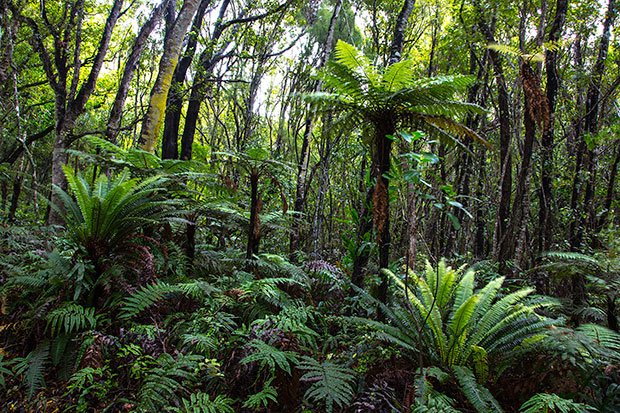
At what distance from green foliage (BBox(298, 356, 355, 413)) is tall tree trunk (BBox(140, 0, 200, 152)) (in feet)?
14.0

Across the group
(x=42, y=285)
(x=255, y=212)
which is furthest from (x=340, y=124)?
(x=42, y=285)

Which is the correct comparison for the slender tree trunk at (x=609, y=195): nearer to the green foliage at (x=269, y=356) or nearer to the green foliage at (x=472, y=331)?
the green foliage at (x=472, y=331)

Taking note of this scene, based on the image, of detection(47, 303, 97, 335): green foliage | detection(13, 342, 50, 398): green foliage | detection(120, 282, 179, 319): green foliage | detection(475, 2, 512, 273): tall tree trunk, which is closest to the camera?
detection(13, 342, 50, 398): green foliage

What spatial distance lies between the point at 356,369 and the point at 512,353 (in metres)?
1.23

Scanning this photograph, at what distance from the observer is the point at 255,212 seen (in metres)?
4.14

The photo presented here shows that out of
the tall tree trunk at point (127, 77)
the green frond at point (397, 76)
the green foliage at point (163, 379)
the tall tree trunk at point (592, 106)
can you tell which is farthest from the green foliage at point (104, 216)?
the tall tree trunk at point (592, 106)

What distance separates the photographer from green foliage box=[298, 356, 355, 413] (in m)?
2.37

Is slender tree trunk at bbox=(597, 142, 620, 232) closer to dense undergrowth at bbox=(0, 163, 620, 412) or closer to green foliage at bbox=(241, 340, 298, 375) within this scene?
dense undergrowth at bbox=(0, 163, 620, 412)

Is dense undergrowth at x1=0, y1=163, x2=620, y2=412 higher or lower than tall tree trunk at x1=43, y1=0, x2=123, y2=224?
lower

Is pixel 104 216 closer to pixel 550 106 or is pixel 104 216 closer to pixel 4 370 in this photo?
pixel 4 370

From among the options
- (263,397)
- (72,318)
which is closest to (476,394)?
(263,397)

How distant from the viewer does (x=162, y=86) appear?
18.0ft

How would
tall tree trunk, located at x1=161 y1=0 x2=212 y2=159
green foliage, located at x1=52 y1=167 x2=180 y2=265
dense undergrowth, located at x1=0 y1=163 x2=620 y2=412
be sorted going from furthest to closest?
tall tree trunk, located at x1=161 y1=0 x2=212 y2=159 → green foliage, located at x1=52 y1=167 x2=180 y2=265 → dense undergrowth, located at x1=0 y1=163 x2=620 y2=412

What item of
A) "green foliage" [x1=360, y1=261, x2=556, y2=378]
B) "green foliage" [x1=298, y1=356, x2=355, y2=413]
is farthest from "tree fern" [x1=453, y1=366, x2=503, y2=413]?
"green foliage" [x1=298, y1=356, x2=355, y2=413]
